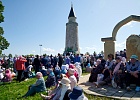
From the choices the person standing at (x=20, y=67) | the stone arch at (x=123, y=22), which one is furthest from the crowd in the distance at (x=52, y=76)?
the stone arch at (x=123, y=22)

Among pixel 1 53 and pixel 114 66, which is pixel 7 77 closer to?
pixel 114 66

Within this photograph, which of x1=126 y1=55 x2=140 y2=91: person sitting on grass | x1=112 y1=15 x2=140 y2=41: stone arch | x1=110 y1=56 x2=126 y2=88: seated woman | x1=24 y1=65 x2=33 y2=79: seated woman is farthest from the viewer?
x1=24 y1=65 x2=33 y2=79: seated woman

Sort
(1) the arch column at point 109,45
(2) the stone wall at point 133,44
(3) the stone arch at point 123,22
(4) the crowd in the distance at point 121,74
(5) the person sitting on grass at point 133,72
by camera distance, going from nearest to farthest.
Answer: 1. (5) the person sitting on grass at point 133,72
2. (4) the crowd in the distance at point 121,74
3. (2) the stone wall at point 133,44
4. (3) the stone arch at point 123,22
5. (1) the arch column at point 109,45

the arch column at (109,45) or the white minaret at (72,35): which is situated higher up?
the white minaret at (72,35)

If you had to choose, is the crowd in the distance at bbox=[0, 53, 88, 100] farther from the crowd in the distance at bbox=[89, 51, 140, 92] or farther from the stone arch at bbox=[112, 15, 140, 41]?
the stone arch at bbox=[112, 15, 140, 41]

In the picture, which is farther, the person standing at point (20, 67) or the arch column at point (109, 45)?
the arch column at point (109, 45)

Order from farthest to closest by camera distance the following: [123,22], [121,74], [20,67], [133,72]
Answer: [20,67]
[123,22]
[121,74]
[133,72]

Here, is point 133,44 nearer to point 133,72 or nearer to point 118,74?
point 118,74

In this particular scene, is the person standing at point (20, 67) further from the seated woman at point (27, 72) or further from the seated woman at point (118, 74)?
the seated woman at point (118, 74)

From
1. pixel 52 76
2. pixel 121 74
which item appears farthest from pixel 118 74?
pixel 52 76

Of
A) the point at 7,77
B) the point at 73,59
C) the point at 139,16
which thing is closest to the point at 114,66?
the point at 139,16

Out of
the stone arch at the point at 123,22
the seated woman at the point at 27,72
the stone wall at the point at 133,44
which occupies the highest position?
the stone arch at the point at 123,22

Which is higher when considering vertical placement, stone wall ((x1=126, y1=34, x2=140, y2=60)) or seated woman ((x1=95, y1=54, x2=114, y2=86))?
stone wall ((x1=126, y1=34, x2=140, y2=60))

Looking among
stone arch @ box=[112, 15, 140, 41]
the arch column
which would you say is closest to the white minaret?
the arch column
